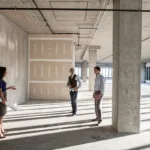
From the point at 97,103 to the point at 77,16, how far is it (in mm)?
3608

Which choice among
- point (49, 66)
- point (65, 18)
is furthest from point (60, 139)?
point (49, 66)

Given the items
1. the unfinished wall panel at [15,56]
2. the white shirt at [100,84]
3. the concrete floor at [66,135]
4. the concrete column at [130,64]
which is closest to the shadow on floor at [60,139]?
the concrete floor at [66,135]

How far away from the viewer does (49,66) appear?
454 inches

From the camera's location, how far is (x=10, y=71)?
856 centimetres

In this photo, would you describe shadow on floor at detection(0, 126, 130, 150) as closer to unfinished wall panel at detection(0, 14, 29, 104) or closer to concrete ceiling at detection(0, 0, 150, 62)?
concrete ceiling at detection(0, 0, 150, 62)

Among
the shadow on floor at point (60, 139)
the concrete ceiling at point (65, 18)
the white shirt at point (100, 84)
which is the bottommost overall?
the shadow on floor at point (60, 139)

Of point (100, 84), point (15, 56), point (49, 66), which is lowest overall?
point (100, 84)

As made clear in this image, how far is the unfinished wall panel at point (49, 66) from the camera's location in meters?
11.4

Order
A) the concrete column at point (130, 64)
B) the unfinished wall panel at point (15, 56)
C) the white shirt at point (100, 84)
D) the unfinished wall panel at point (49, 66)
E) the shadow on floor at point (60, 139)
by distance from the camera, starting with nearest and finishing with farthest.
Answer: the shadow on floor at point (60, 139) → the concrete column at point (130, 64) → the white shirt at point (100, 84) → the unfinished wall panel at point (15, 56) → the unfinished wall panel at point (49, 66)

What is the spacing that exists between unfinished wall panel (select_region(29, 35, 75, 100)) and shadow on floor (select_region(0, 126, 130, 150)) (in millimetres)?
6247

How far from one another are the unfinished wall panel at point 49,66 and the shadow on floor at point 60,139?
6.25m

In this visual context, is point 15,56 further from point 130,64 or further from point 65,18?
point 130,64

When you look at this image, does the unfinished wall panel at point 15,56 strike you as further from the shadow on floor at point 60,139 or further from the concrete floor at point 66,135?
the shadow on floor at point 60,139

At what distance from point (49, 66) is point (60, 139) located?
719 centimetres
